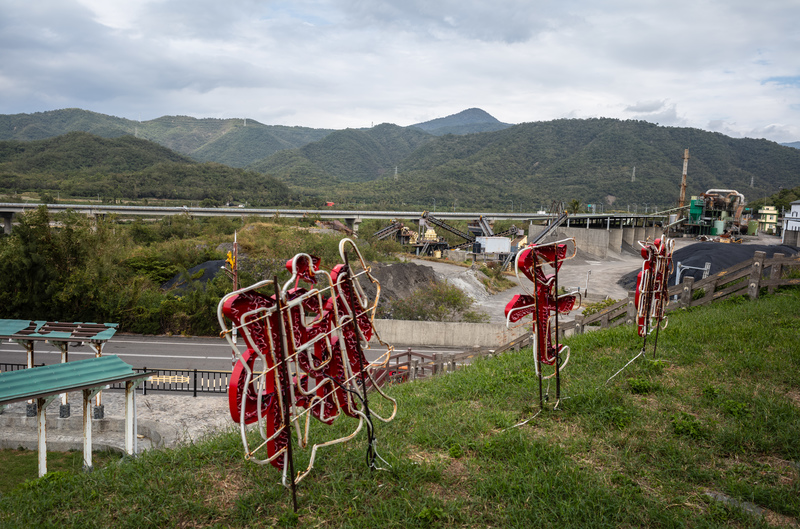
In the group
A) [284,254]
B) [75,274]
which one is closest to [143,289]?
[75,274]

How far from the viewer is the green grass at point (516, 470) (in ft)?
13.6

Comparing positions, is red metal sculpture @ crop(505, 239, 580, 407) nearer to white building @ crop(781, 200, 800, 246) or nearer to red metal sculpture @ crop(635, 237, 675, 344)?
red metal sculpture @ crop(635, 237, 675, 344)

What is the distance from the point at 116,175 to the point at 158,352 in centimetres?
7733

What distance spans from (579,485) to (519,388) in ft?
9.07

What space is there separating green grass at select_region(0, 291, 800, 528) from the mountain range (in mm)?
93745

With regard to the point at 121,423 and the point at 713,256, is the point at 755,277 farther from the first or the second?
the point at 121,423

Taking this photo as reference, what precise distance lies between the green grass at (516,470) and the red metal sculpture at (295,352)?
495 mm

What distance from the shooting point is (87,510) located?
174 inches

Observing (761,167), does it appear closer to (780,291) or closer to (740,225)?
(740,225)

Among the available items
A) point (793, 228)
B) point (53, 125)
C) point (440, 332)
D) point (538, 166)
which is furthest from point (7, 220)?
point (53, 125)

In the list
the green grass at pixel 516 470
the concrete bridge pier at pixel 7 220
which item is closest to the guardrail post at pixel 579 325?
the green grass at pixel 516 470

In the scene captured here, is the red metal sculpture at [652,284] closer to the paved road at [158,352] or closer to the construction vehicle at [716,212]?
the paved road at [158,352]

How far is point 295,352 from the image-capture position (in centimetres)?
408

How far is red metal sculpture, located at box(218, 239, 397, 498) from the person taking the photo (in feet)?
12.7
